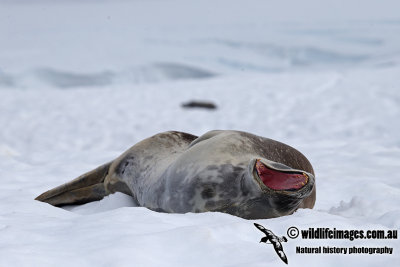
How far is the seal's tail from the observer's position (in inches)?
114

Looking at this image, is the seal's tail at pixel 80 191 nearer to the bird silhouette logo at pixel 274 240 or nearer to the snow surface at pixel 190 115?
the snow surface at pixel 190 115

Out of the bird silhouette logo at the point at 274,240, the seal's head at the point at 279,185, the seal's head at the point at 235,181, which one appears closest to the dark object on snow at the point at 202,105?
the seal's head at the point at 235,181

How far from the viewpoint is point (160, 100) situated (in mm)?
10578

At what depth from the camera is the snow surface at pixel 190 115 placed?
5.47 ft

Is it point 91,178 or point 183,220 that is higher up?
point 183,220

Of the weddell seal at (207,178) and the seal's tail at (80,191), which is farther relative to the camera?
the seal's tail at (80,191)

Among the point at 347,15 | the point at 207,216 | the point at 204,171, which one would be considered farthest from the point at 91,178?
the point at 347,15

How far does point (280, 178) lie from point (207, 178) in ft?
1.10

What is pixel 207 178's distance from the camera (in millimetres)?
2215

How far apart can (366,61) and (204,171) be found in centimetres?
1552

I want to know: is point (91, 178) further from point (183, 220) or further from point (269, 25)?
point (269, 25)

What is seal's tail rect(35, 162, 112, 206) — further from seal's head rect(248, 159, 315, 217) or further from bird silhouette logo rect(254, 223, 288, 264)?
bird silhouette logo rect(254, 223, 288, 264)

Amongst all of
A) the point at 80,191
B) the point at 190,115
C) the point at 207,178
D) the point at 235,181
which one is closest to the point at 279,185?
the point at 235,181

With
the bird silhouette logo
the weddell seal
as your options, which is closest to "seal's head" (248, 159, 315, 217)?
the weddell seal
